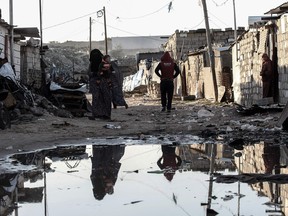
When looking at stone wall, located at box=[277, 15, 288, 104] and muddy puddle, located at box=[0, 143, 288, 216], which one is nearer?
muddy puddle, located at box=[0, 143, 288, 216]

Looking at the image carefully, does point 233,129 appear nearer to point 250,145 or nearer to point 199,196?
point 250,145

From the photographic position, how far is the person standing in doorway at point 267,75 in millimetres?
13086

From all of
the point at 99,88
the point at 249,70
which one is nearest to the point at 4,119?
the point at 99,88

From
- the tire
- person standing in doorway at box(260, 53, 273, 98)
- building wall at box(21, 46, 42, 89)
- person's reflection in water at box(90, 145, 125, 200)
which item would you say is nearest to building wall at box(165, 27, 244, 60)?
building wall at box(21, 46, 42, 89)

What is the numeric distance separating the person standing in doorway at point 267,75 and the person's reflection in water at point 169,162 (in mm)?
7229

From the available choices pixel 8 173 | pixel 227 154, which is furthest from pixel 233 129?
pixel 8 173

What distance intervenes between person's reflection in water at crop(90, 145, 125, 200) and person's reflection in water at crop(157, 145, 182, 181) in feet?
1.57

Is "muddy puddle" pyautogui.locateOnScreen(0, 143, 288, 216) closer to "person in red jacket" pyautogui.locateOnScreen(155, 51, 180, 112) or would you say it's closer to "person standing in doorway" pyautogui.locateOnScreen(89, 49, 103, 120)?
"person standing in doorway" pyautogui.locateOnScreen(89, 49, 103, 120)

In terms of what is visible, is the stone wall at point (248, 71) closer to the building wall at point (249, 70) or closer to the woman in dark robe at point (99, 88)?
the building wall at point (249, 70)

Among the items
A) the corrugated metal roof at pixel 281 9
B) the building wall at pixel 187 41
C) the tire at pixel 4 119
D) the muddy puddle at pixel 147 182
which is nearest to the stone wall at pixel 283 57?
the corrugated metal roof at pixel 281 9

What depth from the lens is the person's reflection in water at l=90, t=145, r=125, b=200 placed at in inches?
167

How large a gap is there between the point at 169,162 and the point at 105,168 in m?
0.74

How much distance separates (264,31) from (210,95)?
943 centimetres

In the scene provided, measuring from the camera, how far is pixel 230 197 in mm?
3730
